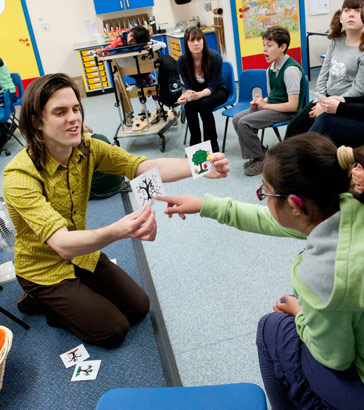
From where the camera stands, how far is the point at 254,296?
2207 millimetres

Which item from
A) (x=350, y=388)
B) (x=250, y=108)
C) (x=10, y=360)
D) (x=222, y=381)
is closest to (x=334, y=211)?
(x=350, y=388)

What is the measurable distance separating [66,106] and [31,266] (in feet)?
2.69

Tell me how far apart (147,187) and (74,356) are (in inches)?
39.3

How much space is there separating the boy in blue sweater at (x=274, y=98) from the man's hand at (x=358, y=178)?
2.61 metres

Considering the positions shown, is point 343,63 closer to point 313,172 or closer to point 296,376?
point 313,172

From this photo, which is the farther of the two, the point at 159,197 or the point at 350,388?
the point at 159,197

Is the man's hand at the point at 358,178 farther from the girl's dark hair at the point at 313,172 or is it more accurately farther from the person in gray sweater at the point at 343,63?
the person in gray sweater at the point at 343,63

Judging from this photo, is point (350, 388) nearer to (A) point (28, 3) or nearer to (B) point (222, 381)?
(B) point (222, 381)

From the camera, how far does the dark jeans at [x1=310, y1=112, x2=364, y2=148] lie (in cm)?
270

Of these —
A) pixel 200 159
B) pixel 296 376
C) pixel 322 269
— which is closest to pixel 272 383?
pixel 296 376

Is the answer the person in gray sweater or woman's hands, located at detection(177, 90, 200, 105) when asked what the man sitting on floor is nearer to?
the person in gray sweater

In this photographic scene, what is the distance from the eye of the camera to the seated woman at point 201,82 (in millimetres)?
4090

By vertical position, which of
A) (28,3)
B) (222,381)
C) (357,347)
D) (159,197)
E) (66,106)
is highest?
(28,3)

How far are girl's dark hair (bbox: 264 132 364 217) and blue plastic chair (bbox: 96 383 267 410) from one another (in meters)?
0.52
